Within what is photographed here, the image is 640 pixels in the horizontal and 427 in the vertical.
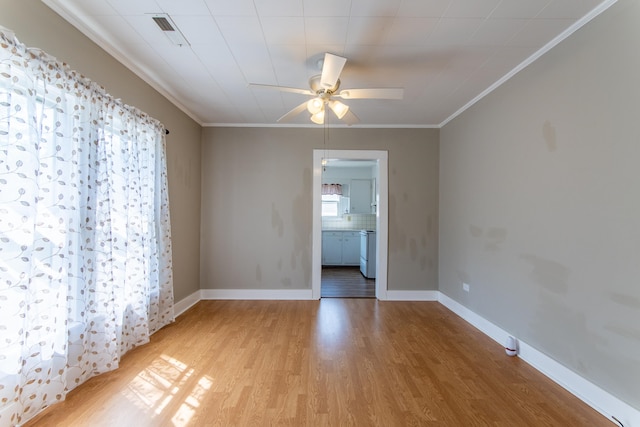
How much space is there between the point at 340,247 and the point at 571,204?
5230 mm

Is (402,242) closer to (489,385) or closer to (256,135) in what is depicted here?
(489,385)

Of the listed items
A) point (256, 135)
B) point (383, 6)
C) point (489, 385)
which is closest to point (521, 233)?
point (489, 385)

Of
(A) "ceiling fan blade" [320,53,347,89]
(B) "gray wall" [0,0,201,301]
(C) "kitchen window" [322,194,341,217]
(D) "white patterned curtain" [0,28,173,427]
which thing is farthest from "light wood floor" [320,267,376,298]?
(A) "ceiling fan blade" [320,53,347,89]

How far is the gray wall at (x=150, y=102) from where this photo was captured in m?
1.69

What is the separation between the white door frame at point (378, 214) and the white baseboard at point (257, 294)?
19cm

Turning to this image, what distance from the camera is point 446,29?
2027 mm

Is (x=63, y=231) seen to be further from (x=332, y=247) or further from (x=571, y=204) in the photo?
(x=332, y=247)

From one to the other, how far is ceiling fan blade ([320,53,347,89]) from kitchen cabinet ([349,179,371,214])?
527 centimetres

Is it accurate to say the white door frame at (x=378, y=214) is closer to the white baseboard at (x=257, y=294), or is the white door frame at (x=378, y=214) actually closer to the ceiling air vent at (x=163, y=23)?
the white baseboard at (x=257, y=294)

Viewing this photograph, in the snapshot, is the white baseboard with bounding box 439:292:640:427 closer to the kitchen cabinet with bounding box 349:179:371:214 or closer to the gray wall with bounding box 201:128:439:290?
the gray wall with bounding box 201:128:439:290

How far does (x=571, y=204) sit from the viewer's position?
203 centimetres

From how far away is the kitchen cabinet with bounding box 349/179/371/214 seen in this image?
24.4 feet

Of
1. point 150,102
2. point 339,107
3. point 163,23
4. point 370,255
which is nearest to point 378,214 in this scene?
point 370,255

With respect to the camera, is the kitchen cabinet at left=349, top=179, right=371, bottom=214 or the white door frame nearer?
the white door frame
